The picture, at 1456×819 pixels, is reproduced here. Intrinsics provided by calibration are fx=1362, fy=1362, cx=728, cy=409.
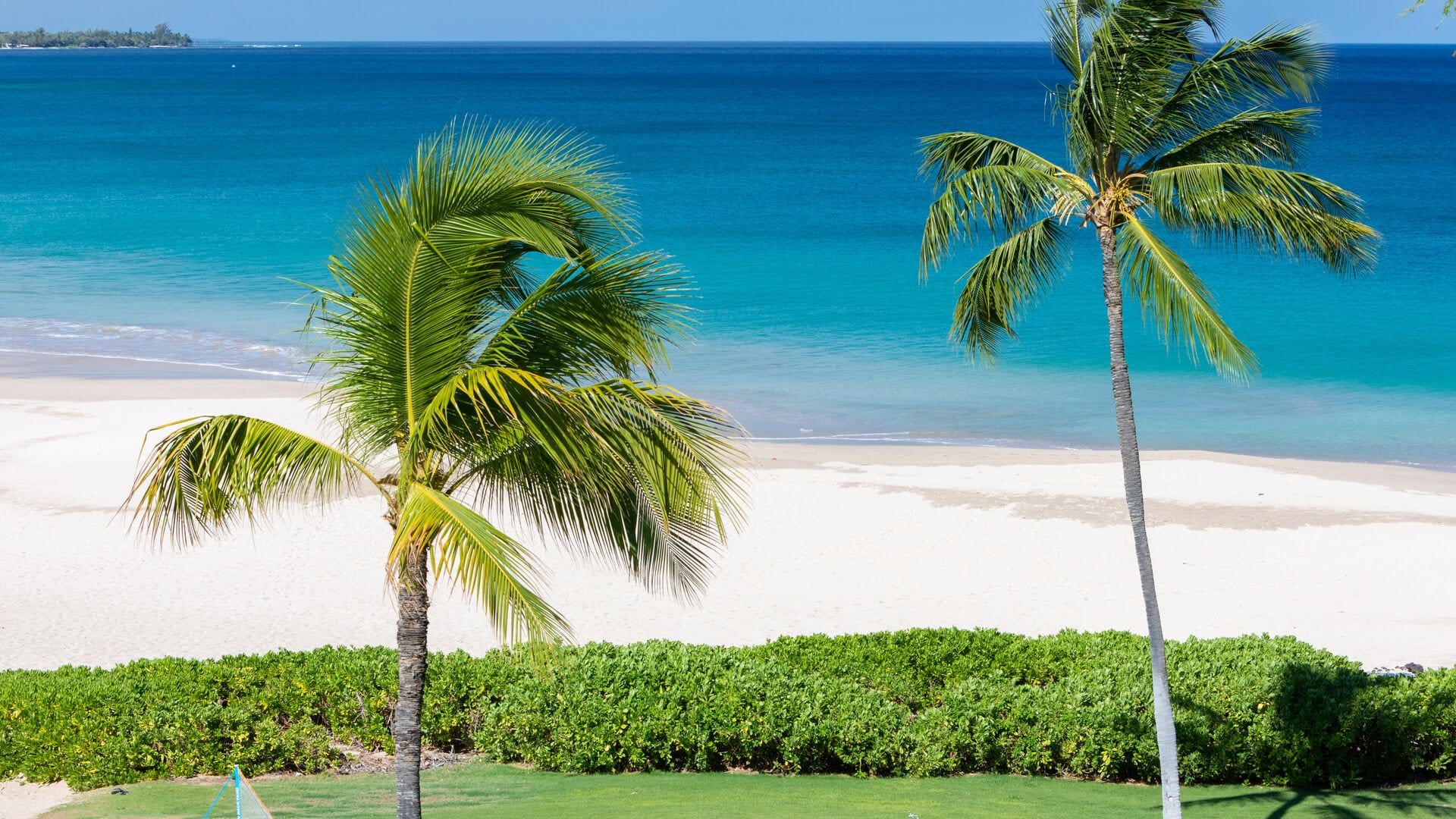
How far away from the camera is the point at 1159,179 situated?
9070 millimetres

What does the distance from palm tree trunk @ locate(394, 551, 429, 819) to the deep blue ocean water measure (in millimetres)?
13838

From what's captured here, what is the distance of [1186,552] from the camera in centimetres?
2005

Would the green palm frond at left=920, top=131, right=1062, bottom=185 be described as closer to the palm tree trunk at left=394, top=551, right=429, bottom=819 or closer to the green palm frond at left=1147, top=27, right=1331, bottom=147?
the green palm frond at left=1147, top=27, right=1331, bottom=147

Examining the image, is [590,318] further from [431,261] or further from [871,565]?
[871,565]

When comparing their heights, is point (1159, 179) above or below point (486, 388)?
above

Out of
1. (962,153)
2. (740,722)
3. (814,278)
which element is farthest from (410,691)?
(814,278)

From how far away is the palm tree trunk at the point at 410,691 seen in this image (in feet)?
24.8

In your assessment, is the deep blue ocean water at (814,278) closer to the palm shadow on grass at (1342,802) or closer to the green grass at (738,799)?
the green grass at (738,799)

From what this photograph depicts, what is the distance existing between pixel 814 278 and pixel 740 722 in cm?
3814

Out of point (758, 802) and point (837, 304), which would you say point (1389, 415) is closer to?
point (837, 304)

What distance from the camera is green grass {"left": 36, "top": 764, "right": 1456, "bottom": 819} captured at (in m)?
9.90

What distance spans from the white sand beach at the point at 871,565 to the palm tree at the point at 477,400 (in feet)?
22.5

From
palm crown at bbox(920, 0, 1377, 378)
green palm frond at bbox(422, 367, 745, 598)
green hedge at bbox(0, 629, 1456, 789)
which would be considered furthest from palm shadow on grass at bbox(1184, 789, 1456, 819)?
green palm frond at bbox(422, 367, 745, 598)

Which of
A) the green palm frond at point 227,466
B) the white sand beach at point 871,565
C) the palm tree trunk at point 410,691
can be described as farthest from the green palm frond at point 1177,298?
the white sand beach at point 871,565
